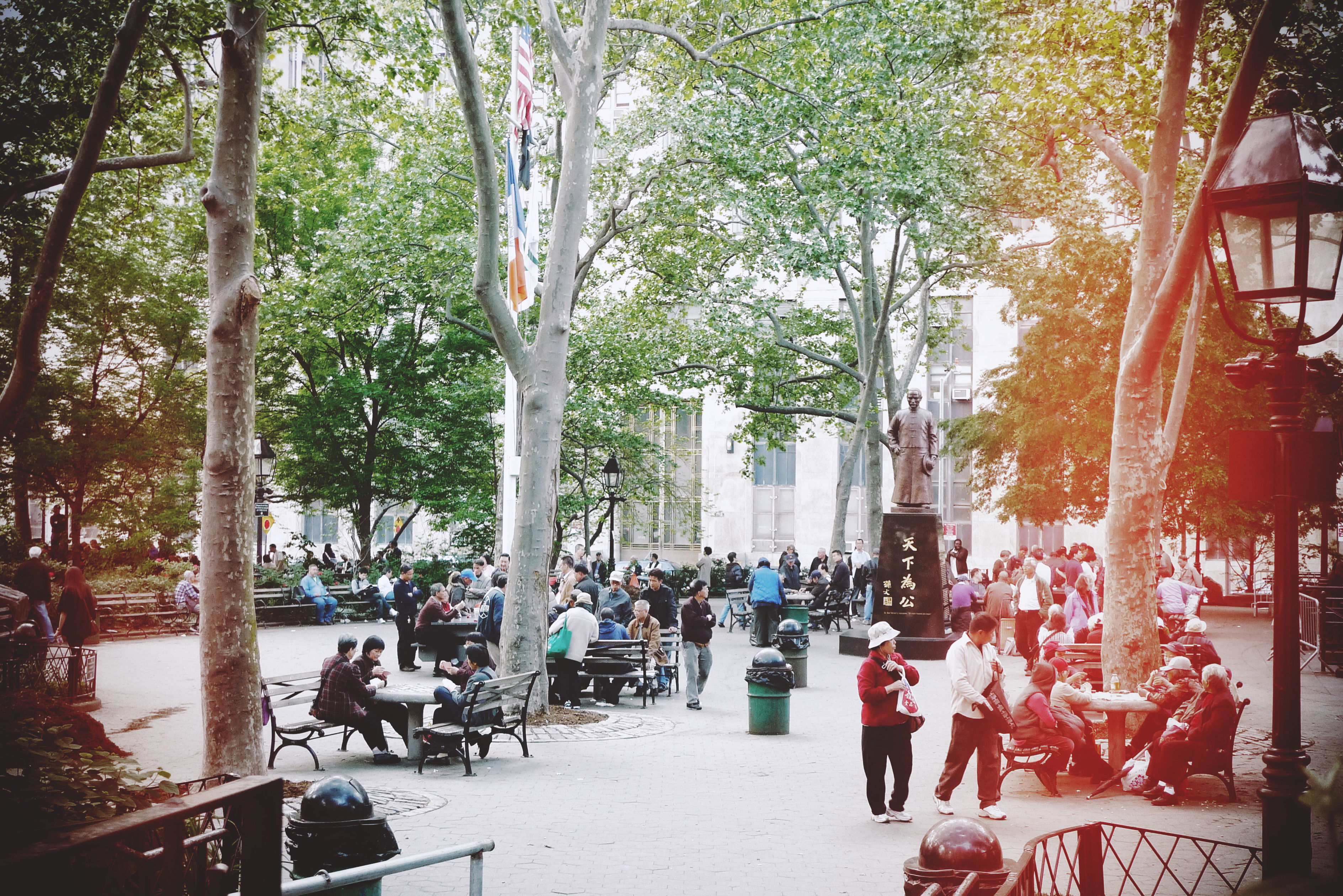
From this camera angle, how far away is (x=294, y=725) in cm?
1186

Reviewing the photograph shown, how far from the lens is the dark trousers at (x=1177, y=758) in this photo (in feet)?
32.9

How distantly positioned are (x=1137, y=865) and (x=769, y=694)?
5.94 metres

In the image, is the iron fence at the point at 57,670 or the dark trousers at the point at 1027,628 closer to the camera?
the iron fence at the point at 57,670

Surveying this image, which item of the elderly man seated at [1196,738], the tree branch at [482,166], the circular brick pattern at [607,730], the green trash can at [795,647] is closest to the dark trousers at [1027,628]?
the green trash can at [795,647]

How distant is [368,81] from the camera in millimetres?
12359

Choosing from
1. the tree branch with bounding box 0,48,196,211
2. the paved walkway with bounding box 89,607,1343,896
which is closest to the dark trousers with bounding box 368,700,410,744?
the paved walkway with bounding box 89,607,1343,896

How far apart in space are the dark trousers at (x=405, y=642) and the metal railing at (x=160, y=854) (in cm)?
1587

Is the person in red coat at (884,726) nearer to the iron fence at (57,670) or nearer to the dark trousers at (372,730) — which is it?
the dark trousers at (372,730)

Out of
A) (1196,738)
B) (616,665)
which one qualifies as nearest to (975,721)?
(1196,738)

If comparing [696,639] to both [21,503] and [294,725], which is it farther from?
[21,503]

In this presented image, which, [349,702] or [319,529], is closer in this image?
[349,702]

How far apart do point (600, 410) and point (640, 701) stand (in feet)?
54.2

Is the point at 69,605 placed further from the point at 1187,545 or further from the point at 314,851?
the point at 1187,545

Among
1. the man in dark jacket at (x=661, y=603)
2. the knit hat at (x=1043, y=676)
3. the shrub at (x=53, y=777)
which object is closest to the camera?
the shrub at (x=53, y=777)
